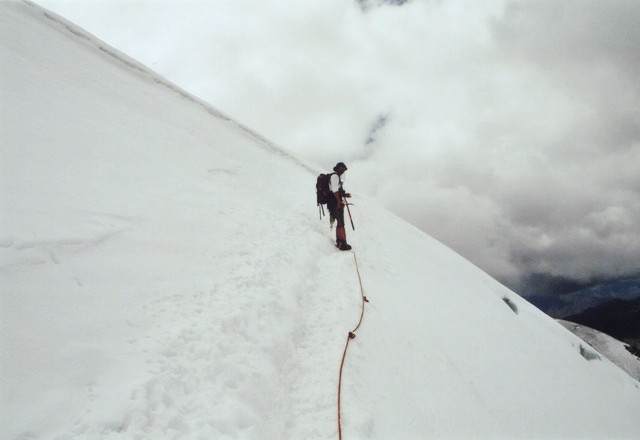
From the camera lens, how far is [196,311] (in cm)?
544

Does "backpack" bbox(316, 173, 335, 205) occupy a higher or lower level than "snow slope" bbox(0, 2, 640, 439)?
higher

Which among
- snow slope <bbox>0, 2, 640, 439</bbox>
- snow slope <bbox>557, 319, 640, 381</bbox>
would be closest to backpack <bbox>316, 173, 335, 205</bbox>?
snow slope <bbox>0, 2, 640, 439</bbox>

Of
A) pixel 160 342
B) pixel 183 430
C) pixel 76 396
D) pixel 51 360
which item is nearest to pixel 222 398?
pixel 183 430

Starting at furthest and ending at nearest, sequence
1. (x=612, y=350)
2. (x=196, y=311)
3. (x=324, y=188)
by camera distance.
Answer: (x=612, y=350) → (x=324, y=188) → (x=196, y=311)

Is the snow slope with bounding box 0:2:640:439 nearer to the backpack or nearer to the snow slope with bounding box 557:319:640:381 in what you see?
the backpack

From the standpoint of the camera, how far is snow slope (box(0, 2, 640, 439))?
3.83m

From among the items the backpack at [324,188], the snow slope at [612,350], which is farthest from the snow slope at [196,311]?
the snow slope at [612,350]

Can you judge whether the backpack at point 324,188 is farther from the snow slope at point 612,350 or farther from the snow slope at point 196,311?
the snow slope at point 612,350

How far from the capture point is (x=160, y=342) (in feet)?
14.8

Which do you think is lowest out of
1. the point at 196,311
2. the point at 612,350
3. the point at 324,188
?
the point at 196,311

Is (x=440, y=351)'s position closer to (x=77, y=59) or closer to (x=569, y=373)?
(x=569, y=373)

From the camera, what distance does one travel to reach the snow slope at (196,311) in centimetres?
383

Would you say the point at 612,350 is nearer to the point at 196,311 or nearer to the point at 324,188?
the point at 324,188

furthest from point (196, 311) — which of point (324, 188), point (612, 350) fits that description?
point (612, 350)
